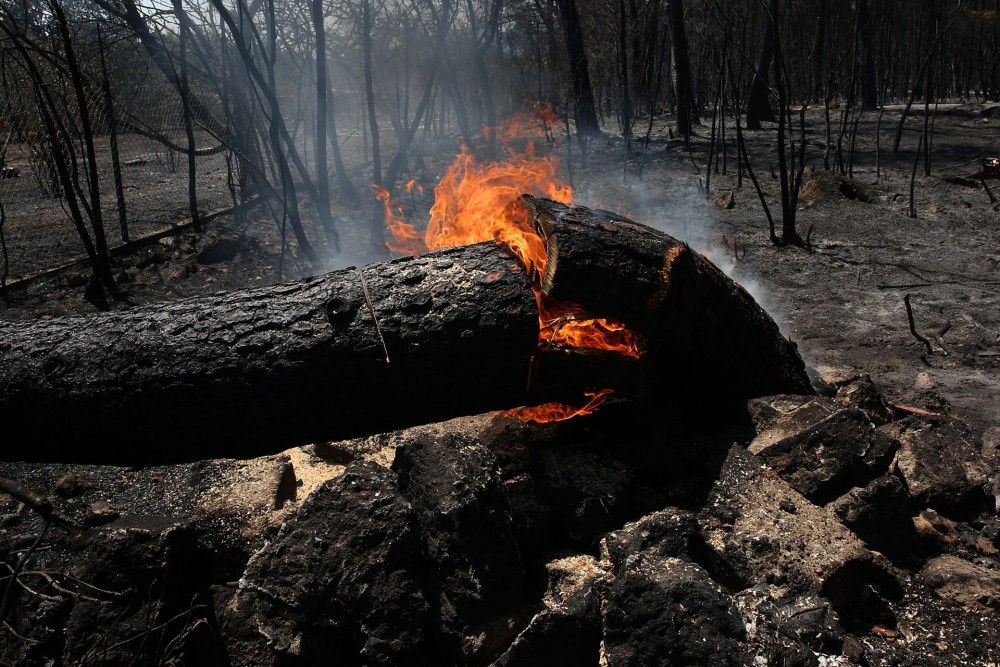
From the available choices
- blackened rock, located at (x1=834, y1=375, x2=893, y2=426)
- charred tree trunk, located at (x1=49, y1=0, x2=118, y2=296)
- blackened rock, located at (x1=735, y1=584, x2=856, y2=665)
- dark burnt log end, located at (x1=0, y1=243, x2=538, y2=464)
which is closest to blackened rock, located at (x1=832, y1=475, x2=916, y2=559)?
blackened rock, located at (x1=735, y1=584, x2=856, y2=665)

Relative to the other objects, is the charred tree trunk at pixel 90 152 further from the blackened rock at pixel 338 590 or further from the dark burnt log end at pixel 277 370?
the blackened rock at pixel 338 590

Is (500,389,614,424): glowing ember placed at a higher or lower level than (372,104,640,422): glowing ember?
lower

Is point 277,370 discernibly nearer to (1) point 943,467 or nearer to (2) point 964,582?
(2) point 964,582

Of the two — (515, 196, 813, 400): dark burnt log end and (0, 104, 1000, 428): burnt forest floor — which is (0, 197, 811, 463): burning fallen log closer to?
(515, 196, 813, 400): dark burnt log end

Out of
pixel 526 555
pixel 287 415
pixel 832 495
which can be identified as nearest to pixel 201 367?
pixel 287 415

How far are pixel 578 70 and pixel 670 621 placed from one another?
11.1 meters

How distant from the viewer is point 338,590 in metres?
2.08

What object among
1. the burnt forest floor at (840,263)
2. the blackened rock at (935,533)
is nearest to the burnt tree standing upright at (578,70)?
the burnt forest floor at (840,263)

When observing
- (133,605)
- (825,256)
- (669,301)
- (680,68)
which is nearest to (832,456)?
(669,301)

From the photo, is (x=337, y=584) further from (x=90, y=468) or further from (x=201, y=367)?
(x=90, y=468)

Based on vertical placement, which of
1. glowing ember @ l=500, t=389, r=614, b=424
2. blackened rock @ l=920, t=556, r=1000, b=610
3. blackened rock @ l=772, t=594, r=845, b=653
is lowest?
blackened rock @ l=920, t=556, r=1000, b=610

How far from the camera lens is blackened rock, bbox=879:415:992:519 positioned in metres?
2.66

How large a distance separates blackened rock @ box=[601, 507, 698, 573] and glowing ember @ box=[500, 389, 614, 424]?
641 millimetres

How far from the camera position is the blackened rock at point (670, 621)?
1832 mm
